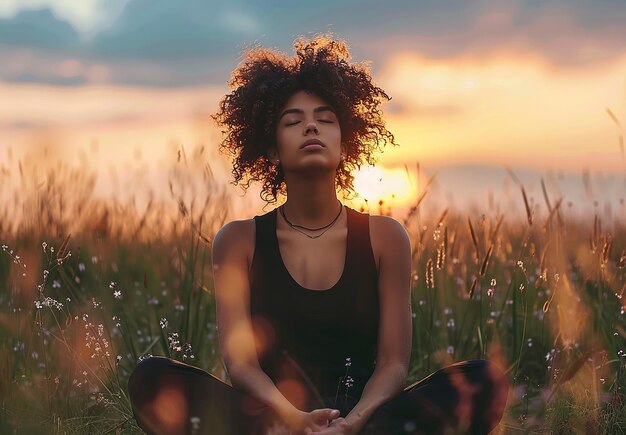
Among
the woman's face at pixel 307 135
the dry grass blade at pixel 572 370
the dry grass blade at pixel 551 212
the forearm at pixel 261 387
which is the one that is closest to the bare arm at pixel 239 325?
the forearm at pixel 261 387

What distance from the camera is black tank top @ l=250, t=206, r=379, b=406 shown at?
3508 millimetres

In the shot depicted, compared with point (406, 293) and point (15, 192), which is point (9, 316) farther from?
point (406, 293)

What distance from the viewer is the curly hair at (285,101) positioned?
3.83 meters

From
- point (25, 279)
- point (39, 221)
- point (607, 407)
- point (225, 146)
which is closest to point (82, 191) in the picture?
point (39, 221)

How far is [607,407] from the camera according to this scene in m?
3.93

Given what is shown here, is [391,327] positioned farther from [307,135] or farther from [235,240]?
[307,135]

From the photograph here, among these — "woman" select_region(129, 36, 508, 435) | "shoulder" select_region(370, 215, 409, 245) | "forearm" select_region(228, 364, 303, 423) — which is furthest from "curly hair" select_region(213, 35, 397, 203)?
"forearm" select_region(228, 364, 303, 423)

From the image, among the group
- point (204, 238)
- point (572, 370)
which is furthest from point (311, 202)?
point (572, 370)

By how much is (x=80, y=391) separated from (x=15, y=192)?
2.24 m

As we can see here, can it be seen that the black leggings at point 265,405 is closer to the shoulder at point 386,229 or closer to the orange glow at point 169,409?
the orange glow at point 169,409

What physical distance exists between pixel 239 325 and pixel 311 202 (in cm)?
60

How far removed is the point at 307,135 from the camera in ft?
11.7

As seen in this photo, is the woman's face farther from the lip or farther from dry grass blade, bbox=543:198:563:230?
dry grass blade, bbox=543:198:563:230

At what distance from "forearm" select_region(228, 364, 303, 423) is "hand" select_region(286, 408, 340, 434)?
18 mm
